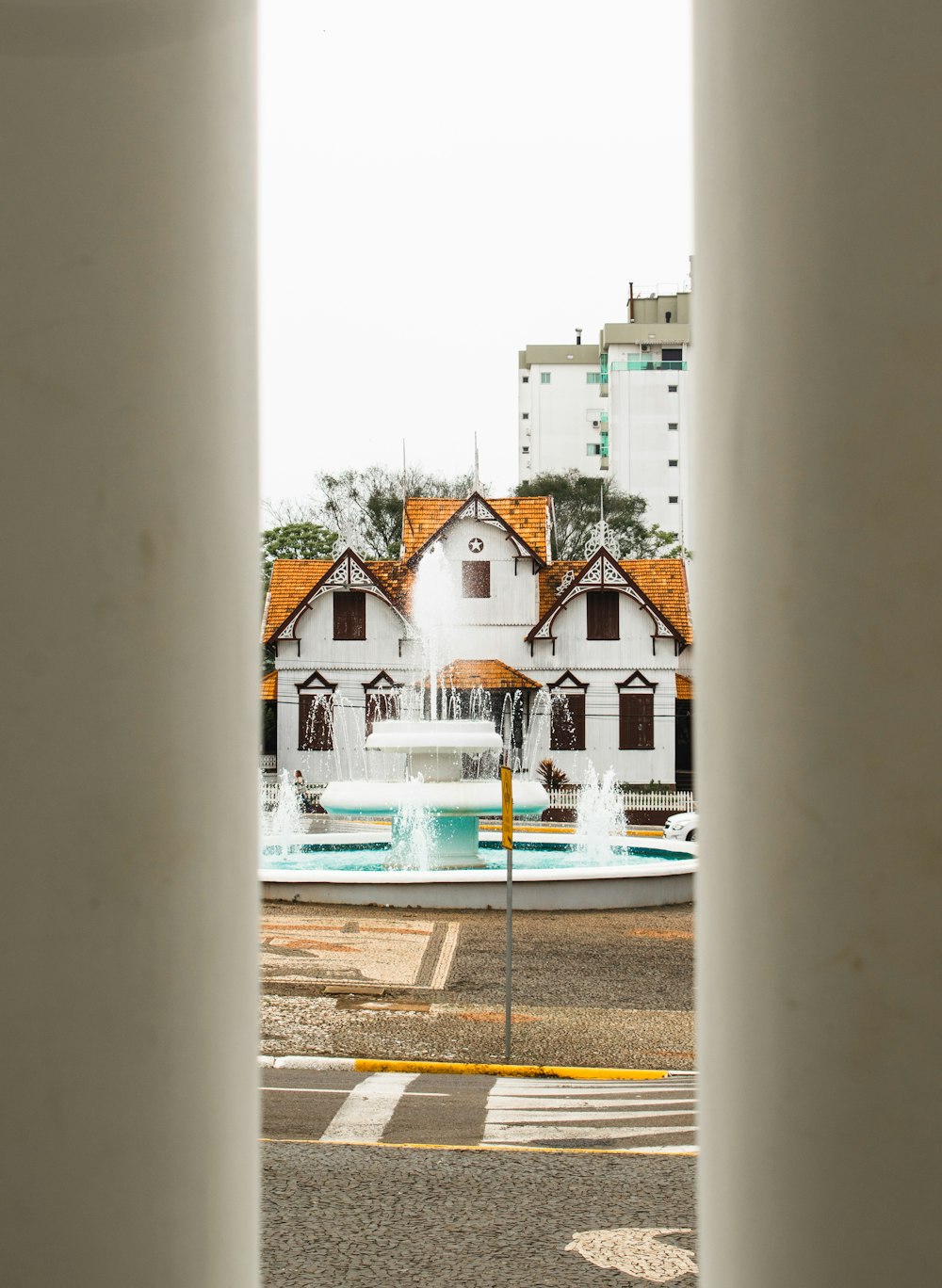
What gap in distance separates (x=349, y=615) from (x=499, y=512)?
17.6 ft

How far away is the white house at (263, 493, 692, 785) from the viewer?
39.8 meters

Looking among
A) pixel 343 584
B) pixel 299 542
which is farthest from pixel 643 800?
pixel 299 542

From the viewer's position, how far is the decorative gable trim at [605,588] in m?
A: 39.9

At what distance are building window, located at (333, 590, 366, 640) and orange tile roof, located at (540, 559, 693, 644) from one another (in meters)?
5.29

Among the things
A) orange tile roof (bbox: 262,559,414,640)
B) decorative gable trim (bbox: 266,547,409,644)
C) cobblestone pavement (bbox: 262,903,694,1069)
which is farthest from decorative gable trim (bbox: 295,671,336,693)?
cobblestone pavement (bbox: 262,903,694,1069)

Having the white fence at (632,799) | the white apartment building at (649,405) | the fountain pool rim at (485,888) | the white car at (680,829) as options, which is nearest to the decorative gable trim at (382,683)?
→ the white fence at (632,799)

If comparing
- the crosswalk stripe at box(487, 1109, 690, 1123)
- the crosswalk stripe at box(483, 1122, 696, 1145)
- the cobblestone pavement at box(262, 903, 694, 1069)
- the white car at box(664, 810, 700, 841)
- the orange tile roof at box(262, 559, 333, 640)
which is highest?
the orange tile roof at box(262, 559, 333, 640)

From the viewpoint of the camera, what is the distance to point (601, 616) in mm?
40250

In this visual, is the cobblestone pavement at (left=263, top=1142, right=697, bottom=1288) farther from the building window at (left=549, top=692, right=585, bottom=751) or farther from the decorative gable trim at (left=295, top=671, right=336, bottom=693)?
A: the decorative gable trim at (left=295, top=671, right=336, bottom=693)
